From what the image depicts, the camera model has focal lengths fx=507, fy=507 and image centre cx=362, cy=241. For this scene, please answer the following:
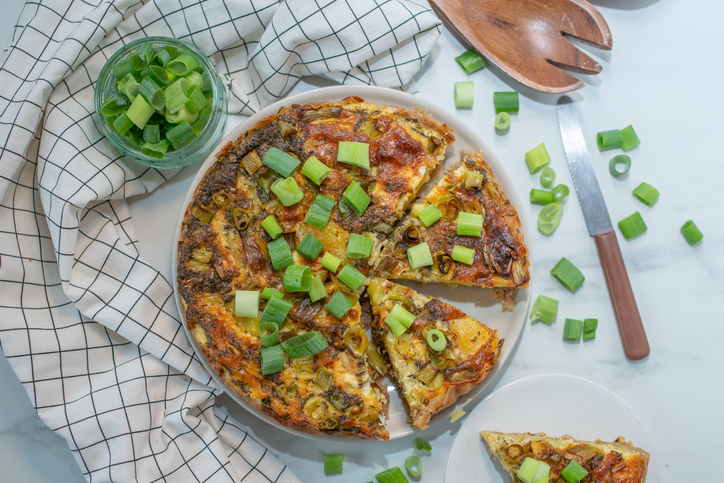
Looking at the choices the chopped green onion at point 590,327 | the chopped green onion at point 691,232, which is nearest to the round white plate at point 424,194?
the chopped green onion at point 590,327

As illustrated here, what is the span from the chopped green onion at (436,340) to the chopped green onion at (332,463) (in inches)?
58.9

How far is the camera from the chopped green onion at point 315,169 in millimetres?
3832

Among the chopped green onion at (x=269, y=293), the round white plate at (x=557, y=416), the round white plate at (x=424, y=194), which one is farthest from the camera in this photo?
the round white plate at (x=557, y=416)

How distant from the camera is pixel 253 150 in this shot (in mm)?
3914

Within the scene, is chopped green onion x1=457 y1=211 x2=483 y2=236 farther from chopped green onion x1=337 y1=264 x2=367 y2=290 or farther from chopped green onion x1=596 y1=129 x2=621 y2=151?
chopped green onion x1=596 y1=129 x2=621 y2=151

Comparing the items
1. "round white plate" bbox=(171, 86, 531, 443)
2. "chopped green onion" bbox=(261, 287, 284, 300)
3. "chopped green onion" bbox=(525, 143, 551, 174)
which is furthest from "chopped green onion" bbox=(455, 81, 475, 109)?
"chopped green onion" bbox=(261, 287, 284, 300)

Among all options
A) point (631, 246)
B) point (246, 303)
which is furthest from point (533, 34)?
point (246, 303)

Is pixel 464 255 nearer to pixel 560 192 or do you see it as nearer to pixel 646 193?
pixel 560 192

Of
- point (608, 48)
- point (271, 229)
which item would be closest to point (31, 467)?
point (271, 229)

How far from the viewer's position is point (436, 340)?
3791 mm

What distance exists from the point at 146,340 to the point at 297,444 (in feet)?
5.26

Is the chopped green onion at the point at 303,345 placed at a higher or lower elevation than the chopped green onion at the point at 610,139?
lower

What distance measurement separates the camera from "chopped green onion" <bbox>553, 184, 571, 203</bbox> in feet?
14.7

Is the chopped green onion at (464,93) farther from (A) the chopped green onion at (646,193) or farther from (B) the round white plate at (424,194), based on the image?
(A) the chopped green onion at (646,193)
